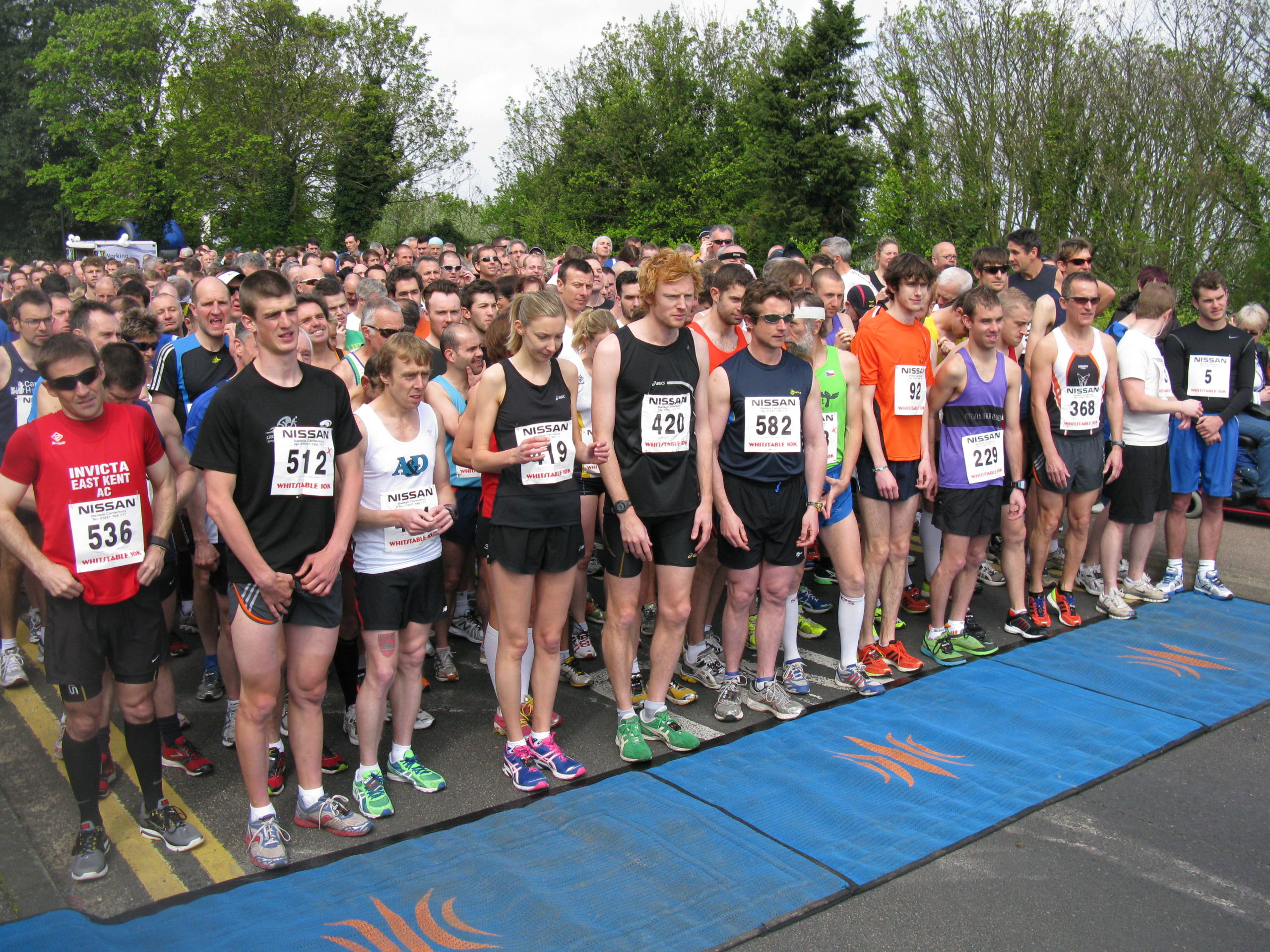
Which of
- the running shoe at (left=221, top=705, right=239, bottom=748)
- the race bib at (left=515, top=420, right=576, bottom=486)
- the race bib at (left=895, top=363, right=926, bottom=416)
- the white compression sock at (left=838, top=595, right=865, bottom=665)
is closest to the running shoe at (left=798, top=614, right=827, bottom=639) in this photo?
the white compression sock at (left=838, top=595, right=865, bottom=665)

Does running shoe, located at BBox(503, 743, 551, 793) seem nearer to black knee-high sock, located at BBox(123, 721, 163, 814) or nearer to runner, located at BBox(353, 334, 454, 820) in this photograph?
runner, located at BBox(353, 334, 454, 820)

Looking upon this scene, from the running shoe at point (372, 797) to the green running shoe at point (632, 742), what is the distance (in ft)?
3.61

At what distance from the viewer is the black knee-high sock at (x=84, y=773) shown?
12.5 ft

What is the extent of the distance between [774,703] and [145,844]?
2992mm

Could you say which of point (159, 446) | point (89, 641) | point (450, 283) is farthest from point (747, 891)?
point (450, 283)

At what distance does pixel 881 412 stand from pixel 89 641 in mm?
4227

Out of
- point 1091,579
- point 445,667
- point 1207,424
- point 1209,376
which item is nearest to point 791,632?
point 445,667

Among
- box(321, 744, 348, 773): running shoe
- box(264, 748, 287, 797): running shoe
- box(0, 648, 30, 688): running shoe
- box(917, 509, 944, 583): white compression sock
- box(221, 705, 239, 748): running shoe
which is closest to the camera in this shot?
box(264, 748, 287, 797): running shoe

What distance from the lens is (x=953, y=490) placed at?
598 cm

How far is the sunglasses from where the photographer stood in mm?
3734

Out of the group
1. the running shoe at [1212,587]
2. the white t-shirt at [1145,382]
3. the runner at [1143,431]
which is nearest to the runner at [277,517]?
the runner at [1143,431]

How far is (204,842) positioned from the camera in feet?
13.0

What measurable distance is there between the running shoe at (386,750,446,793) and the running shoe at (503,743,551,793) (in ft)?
0.98

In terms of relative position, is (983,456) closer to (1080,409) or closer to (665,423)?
(1080,409)
